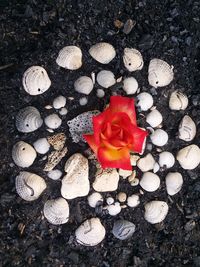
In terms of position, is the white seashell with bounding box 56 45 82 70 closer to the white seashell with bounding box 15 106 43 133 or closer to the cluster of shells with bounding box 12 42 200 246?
the cluster of shells with bounding box 12 42 200 246

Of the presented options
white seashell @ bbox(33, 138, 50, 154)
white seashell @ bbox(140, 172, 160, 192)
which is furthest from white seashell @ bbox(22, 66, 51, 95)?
white seashell @ bbox(140, 172, 160, 192)

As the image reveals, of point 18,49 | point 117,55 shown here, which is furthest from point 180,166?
point 18,49

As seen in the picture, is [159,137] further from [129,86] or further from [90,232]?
[90,232]

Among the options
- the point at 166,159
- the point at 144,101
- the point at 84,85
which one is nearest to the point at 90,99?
the point at 84,85

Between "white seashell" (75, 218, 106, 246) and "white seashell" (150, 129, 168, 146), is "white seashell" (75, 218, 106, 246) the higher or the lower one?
the lower one

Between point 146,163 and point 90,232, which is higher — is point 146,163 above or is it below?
above

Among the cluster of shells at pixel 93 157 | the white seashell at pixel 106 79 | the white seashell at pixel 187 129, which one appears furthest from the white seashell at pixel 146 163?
the white seashell at pixel 106 79

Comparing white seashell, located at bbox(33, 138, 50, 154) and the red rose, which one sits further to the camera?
white seashell, located at bbox(33, 138, 50, 154)
